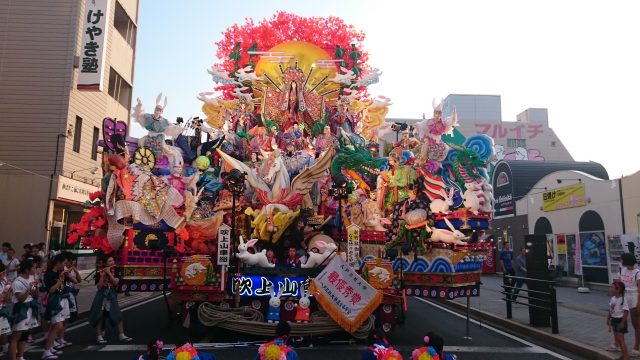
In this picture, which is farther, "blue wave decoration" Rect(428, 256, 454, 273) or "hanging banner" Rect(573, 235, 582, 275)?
"hanging banner" Rect(573, 235, 582, 275)

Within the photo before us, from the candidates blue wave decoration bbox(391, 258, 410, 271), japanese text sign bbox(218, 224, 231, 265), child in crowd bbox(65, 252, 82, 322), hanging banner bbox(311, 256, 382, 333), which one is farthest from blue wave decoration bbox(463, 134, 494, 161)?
child in crowd bbox(65, 252, 82, 322)

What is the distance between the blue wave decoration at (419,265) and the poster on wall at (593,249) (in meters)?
12.0

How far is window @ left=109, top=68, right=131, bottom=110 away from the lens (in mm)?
24203

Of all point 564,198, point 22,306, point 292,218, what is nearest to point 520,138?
point 564,198

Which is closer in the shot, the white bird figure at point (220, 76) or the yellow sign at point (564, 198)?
the white bird figure at point (220, 76)

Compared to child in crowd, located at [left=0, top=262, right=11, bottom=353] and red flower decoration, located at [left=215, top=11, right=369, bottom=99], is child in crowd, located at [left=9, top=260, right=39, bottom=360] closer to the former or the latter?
child in crowd, located at [left=0, top=262, right=11, bottom=353]

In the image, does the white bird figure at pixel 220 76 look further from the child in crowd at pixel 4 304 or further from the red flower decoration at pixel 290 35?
the child in crowd at pixel 4 304

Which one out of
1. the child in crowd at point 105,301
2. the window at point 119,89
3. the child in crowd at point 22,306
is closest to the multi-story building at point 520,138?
the window at point 119,89

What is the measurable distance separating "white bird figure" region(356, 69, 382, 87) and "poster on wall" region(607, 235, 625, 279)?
10528 mm

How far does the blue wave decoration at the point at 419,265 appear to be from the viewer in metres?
9.33

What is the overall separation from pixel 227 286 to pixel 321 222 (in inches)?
144

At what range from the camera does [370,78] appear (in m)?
16.9

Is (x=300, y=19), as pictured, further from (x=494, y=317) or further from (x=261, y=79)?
(x=494, y=317)

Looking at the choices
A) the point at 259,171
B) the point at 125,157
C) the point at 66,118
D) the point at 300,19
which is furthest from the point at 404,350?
the point at 66,118
